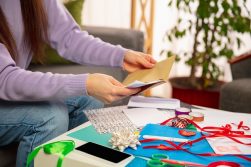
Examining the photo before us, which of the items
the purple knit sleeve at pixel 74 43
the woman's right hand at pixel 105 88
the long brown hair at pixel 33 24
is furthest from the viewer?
the purple knit sleeve at pixel 74 43

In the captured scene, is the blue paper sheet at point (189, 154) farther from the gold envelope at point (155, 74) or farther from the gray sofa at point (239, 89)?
the gray sofa at point (239, 89)

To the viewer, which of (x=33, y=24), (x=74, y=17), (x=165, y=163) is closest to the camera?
(x=165, y=163)

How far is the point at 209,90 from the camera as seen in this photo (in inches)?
83.7

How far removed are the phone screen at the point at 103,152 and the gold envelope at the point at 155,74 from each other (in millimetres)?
234

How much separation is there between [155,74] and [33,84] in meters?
0.33

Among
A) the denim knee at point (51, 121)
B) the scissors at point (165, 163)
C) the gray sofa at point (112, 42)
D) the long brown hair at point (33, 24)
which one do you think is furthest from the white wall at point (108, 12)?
the scissors at point (165, 163)

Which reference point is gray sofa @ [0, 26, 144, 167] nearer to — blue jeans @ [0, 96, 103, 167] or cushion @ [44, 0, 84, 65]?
cushion @ [44, 0, 84, 65]

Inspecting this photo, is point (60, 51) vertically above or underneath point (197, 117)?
above

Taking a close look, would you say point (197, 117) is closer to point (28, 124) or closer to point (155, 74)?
point (155, 74)

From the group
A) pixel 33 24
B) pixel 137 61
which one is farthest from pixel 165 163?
pixel 33 24

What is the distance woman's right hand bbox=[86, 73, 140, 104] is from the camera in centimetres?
84

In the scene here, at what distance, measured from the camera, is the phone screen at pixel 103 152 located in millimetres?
701

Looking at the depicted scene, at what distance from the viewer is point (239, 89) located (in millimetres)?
1554

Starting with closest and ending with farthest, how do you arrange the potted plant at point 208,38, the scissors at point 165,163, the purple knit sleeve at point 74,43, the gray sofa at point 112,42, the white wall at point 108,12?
the scissors at point 165,163 → the purple knit sleeve at point 74,43 → the gray sofa at point 112,42 → the potted plant at point 208,38 → the white wall at point 108,12
